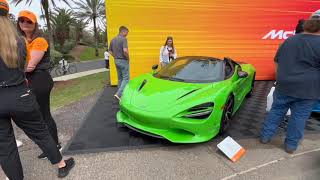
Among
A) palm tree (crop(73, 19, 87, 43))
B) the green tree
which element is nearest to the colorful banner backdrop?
the green tree

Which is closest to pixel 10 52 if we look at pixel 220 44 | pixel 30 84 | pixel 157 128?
pixel 30 84

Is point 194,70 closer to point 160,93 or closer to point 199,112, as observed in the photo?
point 160,93

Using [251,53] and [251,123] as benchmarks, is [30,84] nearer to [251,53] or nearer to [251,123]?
[251,123]

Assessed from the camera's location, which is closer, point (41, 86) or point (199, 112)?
point (41, 86)

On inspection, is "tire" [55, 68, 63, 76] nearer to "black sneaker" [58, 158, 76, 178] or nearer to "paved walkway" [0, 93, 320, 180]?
"paved walkway" [0, 93, 320, 180]

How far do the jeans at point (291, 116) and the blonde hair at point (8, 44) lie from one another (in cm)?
319

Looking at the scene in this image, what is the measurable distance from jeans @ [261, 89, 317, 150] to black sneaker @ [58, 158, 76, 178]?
265 centimetres

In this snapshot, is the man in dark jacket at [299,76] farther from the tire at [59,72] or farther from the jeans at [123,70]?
the tire at [59,72]

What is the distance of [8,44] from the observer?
2.05 meters

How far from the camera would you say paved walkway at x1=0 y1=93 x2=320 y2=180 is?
285 cm

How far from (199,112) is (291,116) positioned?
1.27m

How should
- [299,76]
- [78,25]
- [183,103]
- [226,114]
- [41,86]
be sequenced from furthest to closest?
[78,25] → [226,114] → [183,103] → [299,76] → [41,86]

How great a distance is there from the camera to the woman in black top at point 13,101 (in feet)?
6.80

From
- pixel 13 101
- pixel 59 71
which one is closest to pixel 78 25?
pixel 59 71
